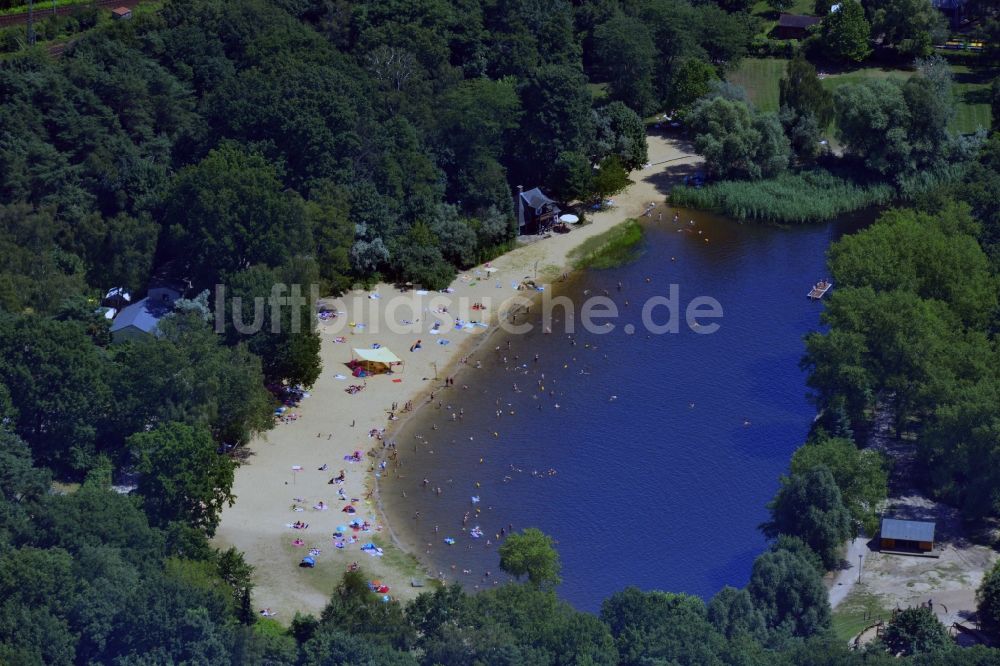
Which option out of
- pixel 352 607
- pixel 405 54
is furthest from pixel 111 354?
pixel 405 54

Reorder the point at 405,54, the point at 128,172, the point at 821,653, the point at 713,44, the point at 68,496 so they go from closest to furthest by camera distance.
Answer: the point at 821,653
the point at 68,496
the point at 128,172
the point at 405,54
the point at 713,44

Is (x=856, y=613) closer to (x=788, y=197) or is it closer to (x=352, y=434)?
(x=352, y=434)

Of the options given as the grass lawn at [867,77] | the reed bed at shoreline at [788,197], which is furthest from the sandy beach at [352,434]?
the grass lawn at [867,77]

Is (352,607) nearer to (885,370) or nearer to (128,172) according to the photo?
(885,370)

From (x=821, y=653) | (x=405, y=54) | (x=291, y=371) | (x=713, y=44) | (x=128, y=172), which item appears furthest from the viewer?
(x=713, y=44)

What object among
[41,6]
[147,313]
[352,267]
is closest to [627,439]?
[352,267]

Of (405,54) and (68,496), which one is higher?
(405,54)
